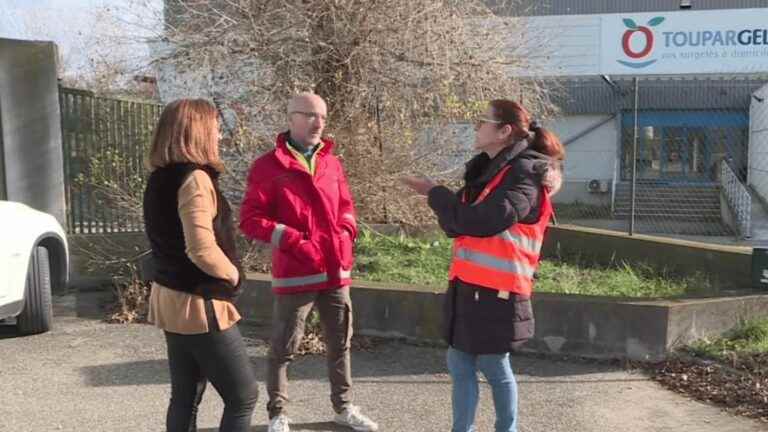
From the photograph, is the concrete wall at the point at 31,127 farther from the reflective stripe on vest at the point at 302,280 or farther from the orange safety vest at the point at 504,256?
the orange safety vest at the point at 504,256

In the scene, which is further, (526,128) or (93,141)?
(93,141)

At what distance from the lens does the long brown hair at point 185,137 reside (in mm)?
2975

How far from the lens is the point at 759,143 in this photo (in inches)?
798

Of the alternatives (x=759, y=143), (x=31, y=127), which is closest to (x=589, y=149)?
(x=759, y=143)

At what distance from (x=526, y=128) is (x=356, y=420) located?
1807 millimetres

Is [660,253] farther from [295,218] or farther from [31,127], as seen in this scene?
[31,127]

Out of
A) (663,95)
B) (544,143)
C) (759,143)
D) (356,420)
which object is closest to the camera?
(544,143)

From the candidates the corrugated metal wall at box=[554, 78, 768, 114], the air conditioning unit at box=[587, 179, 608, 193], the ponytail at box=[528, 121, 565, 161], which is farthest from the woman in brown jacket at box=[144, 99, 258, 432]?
the air conditioning unit at box=[587, 179, 608, 193]

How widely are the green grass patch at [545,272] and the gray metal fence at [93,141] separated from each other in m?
2.82

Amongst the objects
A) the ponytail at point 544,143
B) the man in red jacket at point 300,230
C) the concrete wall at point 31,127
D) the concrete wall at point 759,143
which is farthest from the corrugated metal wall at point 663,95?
the ponytail at point 544,143

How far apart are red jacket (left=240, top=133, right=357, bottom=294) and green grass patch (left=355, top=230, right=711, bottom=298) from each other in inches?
100

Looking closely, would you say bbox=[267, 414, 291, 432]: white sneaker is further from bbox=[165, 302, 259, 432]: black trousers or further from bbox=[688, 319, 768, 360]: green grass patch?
bbox=[688, 319, 768, 360]: green grass patch

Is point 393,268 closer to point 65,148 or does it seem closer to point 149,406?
point 149,406

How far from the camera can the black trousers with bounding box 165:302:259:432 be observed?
3.03 metres
